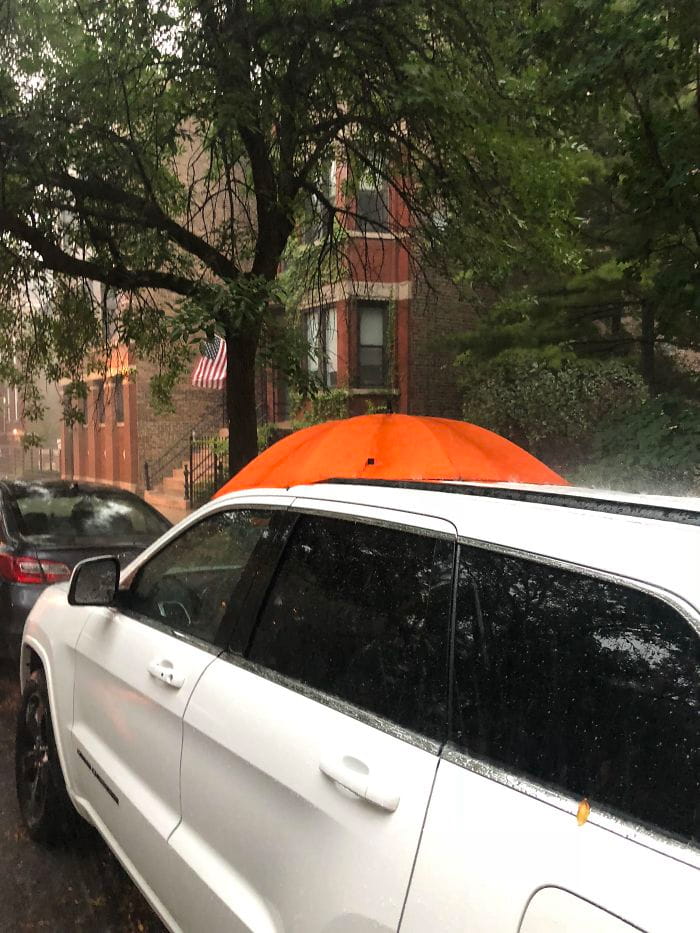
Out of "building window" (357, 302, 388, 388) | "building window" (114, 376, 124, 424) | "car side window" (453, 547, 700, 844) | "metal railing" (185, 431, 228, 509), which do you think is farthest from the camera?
"building window" (114, 376, 124, 424)

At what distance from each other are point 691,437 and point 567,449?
178 inches

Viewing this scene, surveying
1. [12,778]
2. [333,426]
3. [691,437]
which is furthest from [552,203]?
[12,778]

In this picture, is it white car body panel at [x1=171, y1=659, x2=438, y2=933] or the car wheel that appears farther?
the car wheel

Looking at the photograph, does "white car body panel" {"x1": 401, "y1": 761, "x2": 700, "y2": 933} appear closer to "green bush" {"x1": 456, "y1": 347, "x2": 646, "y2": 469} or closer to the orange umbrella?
Result: the orange umbrella

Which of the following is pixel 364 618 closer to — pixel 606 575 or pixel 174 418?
pixel 606 575

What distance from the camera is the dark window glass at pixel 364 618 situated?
169cm

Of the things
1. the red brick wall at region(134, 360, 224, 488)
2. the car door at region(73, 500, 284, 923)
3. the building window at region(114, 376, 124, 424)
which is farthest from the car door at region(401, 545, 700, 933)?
the building window at region(114, 376, 124, 424)

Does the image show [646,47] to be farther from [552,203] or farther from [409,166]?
[409,166]

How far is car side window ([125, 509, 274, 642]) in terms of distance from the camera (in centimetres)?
251

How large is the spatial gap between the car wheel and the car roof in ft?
7.55

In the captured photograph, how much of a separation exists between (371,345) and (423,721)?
1491 centimetres

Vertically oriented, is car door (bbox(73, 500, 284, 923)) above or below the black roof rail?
below

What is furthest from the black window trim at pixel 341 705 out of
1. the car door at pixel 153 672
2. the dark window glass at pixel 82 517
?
the dark window glass at pixel 82 517

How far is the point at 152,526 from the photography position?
6305mm
